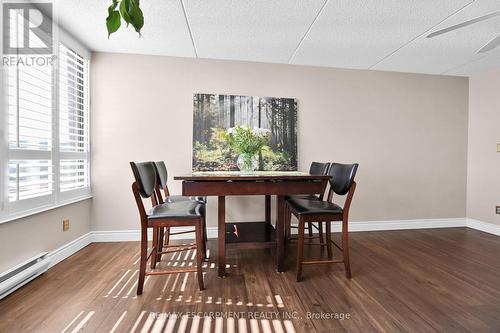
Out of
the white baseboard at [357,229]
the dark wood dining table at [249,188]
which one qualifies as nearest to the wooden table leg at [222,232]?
the dark wood dining table at [249,188]

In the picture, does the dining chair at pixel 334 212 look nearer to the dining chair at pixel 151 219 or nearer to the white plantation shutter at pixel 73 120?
the dining chair at pixel 151 219

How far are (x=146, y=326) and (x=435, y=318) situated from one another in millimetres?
1792

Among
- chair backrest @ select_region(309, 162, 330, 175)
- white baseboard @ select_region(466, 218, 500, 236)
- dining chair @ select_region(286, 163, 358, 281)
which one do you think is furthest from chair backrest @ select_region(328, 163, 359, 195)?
white baseboard @ select_region(466, 218, 500, 236)

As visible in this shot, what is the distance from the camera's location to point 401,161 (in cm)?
339

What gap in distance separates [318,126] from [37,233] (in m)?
3.19

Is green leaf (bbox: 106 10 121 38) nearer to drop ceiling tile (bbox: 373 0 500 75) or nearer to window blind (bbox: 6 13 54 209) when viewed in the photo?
window blind (bbox: 6 13 54 209)

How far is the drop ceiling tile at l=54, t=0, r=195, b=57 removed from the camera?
2.00m

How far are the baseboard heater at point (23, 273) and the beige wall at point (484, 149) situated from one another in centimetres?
523

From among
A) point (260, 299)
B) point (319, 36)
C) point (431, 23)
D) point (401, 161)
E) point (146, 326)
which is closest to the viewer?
point (146, 326)

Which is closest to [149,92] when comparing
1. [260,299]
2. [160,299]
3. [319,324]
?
[160,299]

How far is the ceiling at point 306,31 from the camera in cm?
199

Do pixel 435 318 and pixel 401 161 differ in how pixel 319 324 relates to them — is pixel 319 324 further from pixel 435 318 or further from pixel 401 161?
pixel 401 161

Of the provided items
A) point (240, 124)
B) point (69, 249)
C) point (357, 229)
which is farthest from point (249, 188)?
point (357, 229)

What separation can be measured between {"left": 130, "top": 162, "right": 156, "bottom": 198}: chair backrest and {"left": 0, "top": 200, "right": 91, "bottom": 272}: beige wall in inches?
40.5
